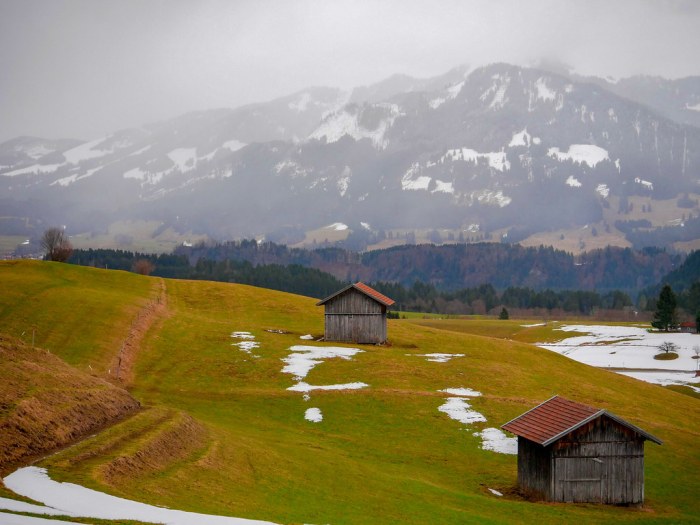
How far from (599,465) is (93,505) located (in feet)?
115

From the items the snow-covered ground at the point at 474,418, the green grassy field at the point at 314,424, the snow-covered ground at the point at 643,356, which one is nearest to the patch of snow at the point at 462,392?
the snow-covered ground at the point at 474,418

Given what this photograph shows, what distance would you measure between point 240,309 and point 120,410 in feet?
211

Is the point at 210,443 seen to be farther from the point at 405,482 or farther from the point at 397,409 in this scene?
the point at 397,409

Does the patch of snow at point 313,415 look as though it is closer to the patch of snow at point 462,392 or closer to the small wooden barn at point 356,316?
the patch of snow at point 462,392

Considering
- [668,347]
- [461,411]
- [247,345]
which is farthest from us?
[668,347]

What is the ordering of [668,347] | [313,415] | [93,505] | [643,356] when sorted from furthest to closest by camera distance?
[668,347]
[643,356]
[313,415]
[93,505]

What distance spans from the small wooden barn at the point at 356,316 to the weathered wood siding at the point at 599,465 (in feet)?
157

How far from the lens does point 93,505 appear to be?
2938 centimetres

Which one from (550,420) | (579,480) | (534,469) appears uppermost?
(550,420)

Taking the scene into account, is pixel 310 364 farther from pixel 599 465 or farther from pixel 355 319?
pixel 599 465

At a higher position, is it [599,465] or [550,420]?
[550,420]

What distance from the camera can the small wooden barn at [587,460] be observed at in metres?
50.0

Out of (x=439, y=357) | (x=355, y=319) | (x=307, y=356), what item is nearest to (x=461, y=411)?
(x=439, y=357)

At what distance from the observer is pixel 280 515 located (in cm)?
3522
